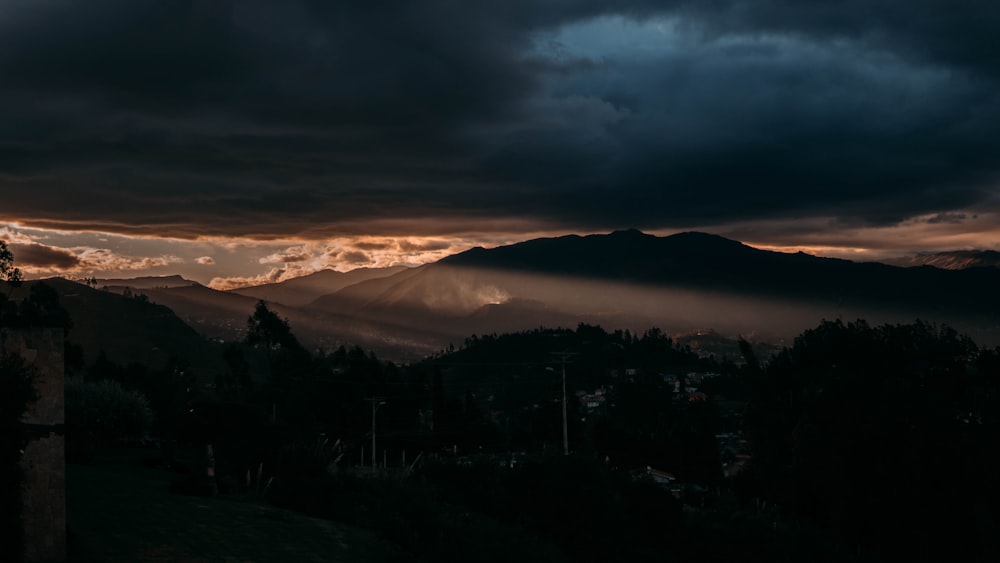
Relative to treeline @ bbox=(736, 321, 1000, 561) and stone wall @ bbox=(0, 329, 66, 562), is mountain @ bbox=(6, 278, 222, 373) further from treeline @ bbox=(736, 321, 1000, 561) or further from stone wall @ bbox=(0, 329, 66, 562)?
stone wall @ bbox=(0, 329, 66, 562)

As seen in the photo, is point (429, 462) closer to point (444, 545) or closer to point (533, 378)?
point (444, 545)

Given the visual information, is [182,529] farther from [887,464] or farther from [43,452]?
[887,464]

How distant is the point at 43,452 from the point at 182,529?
713 cm

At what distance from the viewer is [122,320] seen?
197750mm

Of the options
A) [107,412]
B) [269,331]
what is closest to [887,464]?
[107,412]

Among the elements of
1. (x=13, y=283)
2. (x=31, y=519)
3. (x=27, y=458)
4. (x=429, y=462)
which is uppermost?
(x=13, y=283)

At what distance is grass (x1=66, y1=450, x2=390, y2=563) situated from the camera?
27.3 meters

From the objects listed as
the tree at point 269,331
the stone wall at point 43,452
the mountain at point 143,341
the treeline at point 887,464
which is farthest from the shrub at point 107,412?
the mountain at point 143,341

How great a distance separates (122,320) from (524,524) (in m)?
169

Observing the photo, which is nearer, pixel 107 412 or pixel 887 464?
pixel 107 412

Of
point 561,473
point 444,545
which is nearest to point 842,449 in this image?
point 561,473

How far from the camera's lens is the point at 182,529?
30.2m

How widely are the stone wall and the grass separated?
1148mm

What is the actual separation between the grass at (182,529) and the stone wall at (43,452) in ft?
3.77
